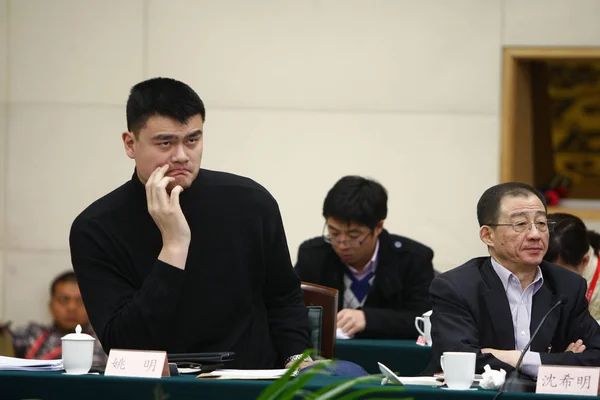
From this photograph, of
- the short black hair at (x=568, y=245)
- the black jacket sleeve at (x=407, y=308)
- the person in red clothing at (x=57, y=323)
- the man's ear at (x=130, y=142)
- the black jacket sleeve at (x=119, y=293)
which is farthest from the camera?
the person in red clothing at (x=57, y=323)

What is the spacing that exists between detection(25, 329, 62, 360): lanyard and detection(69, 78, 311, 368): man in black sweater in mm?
2472

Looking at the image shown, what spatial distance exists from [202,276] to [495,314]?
78 cm

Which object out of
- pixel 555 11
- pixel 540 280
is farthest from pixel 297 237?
pixel 540 280

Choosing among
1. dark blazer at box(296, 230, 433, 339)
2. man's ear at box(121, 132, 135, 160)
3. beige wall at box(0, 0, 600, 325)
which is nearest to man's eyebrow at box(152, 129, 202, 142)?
man's ear at box(121, 132, 135, 160)

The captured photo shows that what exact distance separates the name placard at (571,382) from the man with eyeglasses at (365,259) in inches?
75.7

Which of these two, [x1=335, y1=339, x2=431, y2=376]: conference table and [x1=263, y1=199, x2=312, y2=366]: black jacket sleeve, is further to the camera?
[x1=335, y1=339, x2=431, y2=376]: conference table

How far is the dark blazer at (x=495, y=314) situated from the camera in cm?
276

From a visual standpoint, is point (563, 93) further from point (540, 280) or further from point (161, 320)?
point (161, 320)

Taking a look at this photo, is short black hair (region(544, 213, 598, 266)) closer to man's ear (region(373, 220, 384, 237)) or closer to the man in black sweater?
man's ear (region(373, 220, 384, 237))

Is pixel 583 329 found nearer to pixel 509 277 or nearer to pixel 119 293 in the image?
pixel 509 277

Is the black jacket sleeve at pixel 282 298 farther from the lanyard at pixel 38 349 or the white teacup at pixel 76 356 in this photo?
the lanyard at pixel 38 349

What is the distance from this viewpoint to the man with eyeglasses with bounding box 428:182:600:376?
2.79m

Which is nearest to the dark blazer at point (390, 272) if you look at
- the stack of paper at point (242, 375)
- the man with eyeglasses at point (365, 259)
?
the man with eyeglasses at point (365, 259)

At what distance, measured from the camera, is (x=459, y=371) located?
2.11 meters
